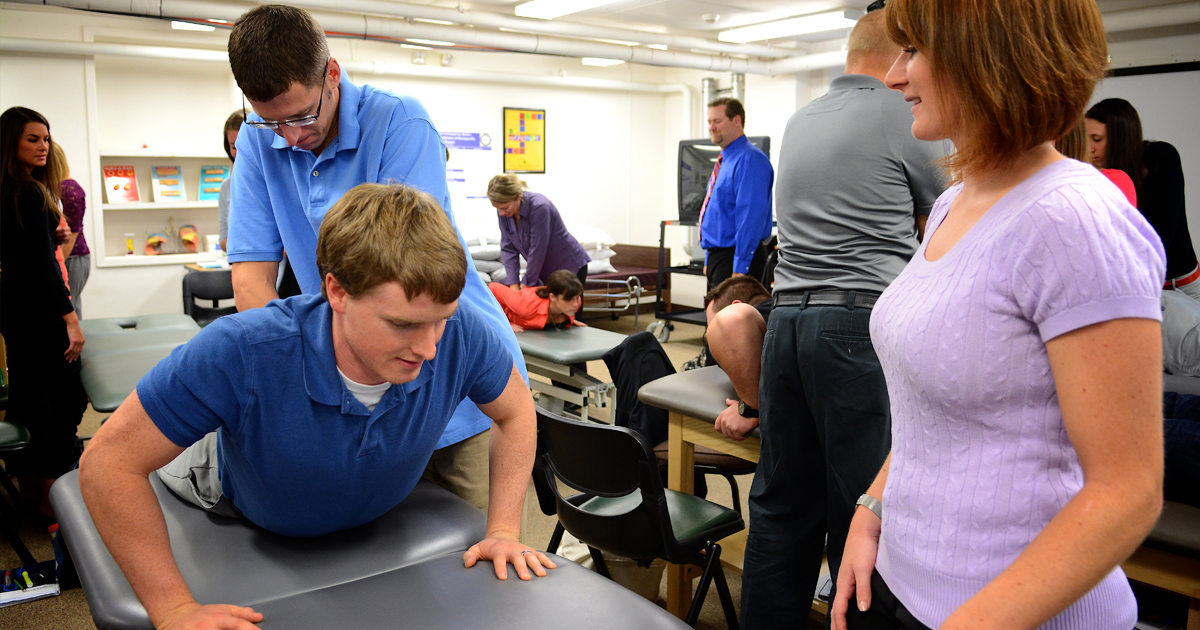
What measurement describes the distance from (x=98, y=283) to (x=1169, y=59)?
7.89m

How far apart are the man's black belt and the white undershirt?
990 mm

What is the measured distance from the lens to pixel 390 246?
3.14 feet

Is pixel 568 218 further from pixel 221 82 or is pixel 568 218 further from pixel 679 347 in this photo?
pixel 221 82

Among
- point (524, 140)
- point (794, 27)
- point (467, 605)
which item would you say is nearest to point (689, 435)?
point (467, 605)

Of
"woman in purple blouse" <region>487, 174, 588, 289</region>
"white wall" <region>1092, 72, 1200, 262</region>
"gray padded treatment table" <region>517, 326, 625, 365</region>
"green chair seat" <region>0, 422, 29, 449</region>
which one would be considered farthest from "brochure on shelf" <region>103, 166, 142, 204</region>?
"white wall" <region>1092, 72, 1200, 262</region>

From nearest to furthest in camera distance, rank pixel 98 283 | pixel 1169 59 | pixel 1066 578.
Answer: pixel 1066 578 → pixel 1169 59 → pixel 98 283

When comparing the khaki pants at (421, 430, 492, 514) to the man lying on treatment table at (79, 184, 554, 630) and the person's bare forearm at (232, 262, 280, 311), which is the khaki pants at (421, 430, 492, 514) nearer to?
the man lying on treatment table at (79, 184, 554, 630)

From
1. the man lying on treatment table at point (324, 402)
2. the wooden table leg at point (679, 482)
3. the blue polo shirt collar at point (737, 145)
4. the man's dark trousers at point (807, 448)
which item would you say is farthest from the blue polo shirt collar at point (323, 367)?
the blue polo shirt collar at point (737, 145)

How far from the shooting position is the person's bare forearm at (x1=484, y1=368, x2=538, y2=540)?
1228mm

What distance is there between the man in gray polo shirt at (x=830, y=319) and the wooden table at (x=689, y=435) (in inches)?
10.6

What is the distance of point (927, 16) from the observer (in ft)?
2.40

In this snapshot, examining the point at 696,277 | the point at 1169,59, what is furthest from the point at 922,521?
the point at 696,277

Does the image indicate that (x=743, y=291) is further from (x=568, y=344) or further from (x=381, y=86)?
(x=381, y=86)

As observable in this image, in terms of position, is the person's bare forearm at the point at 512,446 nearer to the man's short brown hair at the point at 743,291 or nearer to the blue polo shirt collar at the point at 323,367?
the blue polo shirt collar at the point at 323,367
